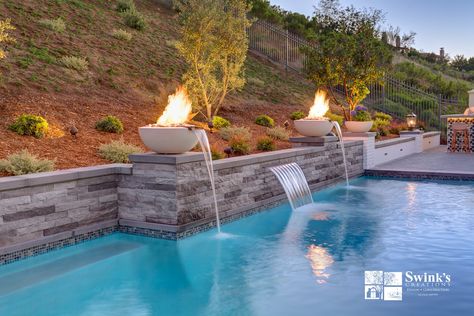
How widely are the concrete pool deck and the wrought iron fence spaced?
797 cm

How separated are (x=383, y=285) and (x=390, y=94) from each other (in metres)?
24.4

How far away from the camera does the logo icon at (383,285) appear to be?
577 cm

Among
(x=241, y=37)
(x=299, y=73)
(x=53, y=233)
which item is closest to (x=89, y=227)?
(x=53, y=233)

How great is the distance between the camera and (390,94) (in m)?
28.8

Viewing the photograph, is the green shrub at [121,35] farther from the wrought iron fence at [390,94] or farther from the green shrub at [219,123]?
the wrought iron fence at [390,94]

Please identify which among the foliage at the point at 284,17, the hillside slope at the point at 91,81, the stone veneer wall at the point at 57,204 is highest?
the foliage at the point at 284,17

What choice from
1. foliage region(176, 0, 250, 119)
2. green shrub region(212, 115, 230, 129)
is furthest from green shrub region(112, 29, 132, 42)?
green shrub region(212, 115, 230, 129)

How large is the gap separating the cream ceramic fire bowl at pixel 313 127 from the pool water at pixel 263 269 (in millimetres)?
3559

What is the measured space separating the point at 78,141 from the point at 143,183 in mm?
3908

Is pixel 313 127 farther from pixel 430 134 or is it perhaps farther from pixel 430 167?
pixel 430 134

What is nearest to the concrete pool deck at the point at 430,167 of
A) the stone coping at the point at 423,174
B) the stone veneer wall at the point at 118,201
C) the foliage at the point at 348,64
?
the stone coping at the point at 423,174

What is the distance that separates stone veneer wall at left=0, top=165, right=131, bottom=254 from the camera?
693 centimetres

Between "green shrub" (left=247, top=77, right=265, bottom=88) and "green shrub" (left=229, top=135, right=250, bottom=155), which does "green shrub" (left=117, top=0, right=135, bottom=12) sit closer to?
"green shrub" (left=247, top=77, right=265, bottom=88)

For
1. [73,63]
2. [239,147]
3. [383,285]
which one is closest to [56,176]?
[383,285]
